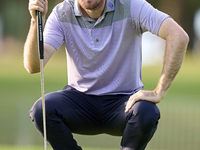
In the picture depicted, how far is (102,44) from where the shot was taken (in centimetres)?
423

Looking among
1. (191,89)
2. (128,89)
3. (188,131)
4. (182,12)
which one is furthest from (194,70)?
(128,89)

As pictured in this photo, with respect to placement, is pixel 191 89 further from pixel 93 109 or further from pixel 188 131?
pixel 93 109

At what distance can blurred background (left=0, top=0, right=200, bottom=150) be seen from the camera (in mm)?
9109

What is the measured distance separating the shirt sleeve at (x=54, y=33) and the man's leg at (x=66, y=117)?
42 cm

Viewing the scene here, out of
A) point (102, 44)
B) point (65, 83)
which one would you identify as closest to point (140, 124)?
point (102, 44)

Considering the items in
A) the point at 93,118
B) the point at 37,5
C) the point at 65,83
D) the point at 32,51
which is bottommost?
the point at 65,83

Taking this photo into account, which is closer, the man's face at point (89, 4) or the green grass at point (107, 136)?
the man's face at point (89, 4)

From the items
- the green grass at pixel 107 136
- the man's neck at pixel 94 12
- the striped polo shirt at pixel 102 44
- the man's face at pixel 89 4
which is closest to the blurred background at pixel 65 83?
the green grass at pixel 107 136

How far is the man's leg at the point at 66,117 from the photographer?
3.93 meters

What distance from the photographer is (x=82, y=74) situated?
4293 millimetres

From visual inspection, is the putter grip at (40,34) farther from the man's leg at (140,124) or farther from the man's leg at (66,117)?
the man's leg at (140,124)

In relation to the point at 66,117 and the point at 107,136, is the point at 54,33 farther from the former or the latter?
the point at 107,136

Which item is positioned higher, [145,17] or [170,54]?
[145,17]

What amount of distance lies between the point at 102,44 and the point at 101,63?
0.16 meters
